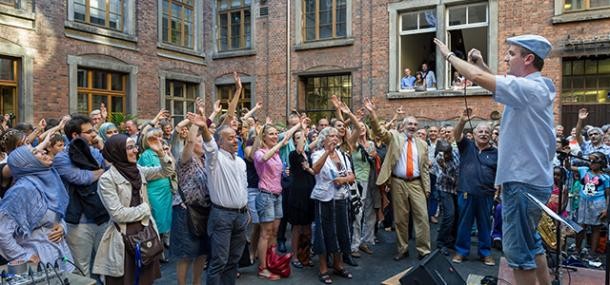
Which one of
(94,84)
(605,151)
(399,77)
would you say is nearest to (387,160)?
(605,151)

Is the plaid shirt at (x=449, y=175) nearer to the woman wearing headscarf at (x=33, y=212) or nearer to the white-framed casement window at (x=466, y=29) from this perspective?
the woman wearing headscarf at (x=33, y=212)

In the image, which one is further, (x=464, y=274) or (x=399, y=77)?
(x=399, y=77)

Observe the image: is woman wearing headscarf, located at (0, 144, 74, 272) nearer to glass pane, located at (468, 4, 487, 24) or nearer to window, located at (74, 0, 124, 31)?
window, located at (74, 0, 124, 31)

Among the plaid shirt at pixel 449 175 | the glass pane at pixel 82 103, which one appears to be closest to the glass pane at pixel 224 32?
the glass pane at pixel 82 103

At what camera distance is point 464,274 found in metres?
5.19

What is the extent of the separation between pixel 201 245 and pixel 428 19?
11912mm

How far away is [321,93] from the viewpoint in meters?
15.7

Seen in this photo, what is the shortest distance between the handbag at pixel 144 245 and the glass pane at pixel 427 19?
12358 mm

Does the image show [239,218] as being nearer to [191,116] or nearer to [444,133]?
[191,116]

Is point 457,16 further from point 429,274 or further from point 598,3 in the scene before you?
point 429,274

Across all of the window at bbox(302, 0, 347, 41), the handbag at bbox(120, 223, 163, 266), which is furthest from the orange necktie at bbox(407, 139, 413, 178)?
the window at bbox(302, 0, 347, 41)

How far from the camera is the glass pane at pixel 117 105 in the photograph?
1396 centimetres

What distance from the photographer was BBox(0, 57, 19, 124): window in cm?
1113

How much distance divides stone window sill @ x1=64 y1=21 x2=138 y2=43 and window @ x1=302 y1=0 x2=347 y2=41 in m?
6.01
